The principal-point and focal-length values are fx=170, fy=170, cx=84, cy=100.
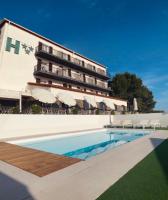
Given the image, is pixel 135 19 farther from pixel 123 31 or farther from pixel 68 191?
pixel 68 191

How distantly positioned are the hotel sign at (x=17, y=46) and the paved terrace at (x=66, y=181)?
18712 mm

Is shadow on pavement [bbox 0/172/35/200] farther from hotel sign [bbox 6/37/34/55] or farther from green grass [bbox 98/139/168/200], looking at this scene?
hotel sign [bbox 6/37/34/55]

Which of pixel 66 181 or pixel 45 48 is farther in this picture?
pixel 45 48

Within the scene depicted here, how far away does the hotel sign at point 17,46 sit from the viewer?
844 inches

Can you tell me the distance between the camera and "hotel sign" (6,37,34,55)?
21.4 m

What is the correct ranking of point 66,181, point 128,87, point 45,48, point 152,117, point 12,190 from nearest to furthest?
point 12,190, point 66,181, point 152,117, point 45,48, point 128,87

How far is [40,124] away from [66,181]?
12.7 metres

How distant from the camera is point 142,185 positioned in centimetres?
427

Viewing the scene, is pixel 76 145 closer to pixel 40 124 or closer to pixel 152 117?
pixel 40 124

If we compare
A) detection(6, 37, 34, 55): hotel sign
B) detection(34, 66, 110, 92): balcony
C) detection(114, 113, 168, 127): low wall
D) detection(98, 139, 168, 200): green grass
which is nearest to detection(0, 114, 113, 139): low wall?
detection(114, 113, 168, 127): low wall

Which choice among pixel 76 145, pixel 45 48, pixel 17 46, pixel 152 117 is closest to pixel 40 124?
pixel 76 145

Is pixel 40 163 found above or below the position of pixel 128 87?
below

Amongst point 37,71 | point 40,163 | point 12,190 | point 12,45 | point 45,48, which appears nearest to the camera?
point 12,190

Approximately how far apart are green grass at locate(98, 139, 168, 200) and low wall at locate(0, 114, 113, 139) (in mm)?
11616
